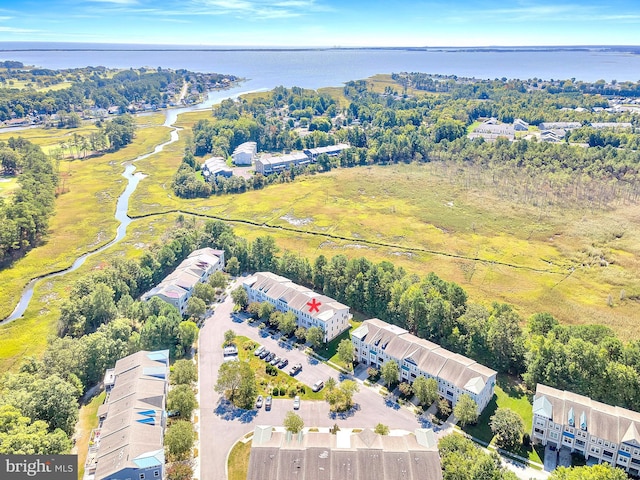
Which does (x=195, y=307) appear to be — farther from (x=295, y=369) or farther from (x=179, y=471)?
(x=179, y=471)

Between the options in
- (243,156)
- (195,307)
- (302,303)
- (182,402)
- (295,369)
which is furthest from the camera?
(243,156)

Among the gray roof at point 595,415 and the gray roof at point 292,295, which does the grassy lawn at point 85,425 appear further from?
the gray roof at point 595,415

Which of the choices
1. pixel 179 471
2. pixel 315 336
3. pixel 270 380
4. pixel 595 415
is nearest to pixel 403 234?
pixel 315 336

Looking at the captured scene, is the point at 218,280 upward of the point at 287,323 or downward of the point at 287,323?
upward

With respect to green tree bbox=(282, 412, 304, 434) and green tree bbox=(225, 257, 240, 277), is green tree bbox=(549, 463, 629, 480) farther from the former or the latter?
green tree bbox=(225, 257, 240, 277)

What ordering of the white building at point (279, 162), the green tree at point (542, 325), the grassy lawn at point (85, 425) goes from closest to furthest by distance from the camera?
the grassy lawn at point (85, 425) < the green tree at point (542, 325) < the white building at point (279, 162)

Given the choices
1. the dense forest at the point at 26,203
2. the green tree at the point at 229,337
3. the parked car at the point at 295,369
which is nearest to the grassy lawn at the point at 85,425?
the green tree at the point at 229,337

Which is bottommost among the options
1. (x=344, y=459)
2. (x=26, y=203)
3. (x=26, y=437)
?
(x=344, y=459)
